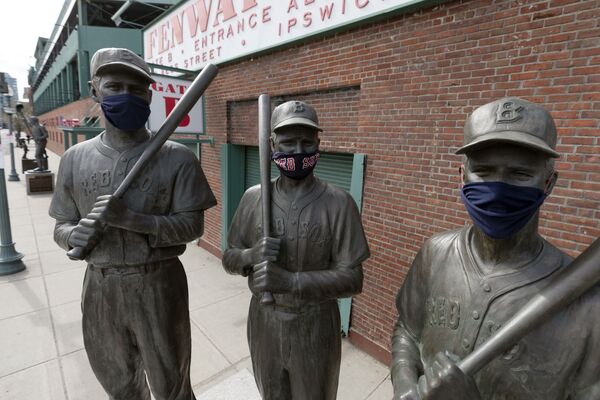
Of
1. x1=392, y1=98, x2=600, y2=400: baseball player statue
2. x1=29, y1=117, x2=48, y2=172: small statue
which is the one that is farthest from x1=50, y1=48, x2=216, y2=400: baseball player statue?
x1=29, y1=117, x2=48, y2=172: small statue

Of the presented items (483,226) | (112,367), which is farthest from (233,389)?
(483,226)

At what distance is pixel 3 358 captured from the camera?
3764 millimetres

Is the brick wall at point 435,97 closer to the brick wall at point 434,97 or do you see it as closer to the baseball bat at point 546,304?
the brick wall at point 434,97

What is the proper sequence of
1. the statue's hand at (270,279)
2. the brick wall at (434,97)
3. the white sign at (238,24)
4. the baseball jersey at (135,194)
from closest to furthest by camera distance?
the statue's hand at (270,279), the baseball jersey at (135,194), the brick wall at (434,97), the white sign at (238,24)

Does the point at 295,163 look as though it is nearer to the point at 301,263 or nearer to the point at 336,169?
the point at 301,263

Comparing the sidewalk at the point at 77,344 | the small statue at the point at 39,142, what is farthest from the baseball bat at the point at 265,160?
the small statue at the point at 39,142

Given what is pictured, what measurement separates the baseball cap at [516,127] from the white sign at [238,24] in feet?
8.62

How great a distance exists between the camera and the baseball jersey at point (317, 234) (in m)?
1.88

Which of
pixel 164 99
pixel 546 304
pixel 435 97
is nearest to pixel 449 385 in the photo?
pixel 546 304

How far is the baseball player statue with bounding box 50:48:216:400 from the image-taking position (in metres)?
1.89

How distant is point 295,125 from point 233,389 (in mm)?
2919

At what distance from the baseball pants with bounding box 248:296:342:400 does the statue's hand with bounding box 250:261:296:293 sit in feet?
0.96

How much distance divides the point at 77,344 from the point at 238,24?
5130 mm

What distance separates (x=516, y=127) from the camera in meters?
1.03
